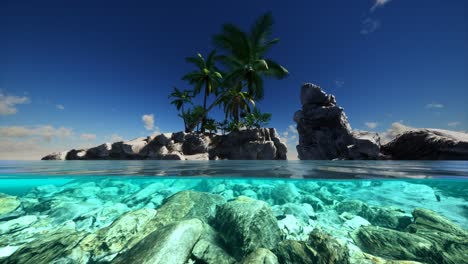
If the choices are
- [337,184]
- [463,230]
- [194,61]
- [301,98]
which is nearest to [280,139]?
[301,98]

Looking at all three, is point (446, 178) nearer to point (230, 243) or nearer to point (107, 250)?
point (230, 243)

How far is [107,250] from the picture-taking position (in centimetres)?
256

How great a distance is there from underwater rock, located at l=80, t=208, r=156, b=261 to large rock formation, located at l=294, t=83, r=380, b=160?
25482mm

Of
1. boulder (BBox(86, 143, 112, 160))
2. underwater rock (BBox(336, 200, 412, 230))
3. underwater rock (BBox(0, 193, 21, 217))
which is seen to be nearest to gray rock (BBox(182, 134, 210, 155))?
boulder (BBox(86, 143, 112, 160))

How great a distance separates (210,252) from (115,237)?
1.41m

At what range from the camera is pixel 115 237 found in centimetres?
272

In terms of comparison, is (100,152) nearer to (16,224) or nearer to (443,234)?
(16,224)

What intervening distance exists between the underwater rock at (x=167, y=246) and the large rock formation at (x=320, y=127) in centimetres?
2535

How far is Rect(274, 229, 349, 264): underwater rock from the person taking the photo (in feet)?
7.68

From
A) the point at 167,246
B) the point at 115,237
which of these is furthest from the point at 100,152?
the point at 167,246

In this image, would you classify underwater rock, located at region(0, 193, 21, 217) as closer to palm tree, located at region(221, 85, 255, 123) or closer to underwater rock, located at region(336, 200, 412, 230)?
underwater rock, located at region(336, 200, 412, 230)

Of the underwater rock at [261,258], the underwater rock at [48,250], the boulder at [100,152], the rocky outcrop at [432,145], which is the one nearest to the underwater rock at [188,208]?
the underwater rock at [48,250]

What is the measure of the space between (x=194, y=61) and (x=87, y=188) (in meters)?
23.5

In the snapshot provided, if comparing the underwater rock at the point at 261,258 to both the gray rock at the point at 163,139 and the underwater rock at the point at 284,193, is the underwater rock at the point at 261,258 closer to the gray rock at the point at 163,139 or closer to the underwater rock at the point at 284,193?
the underwater rock at the point at 284,193
